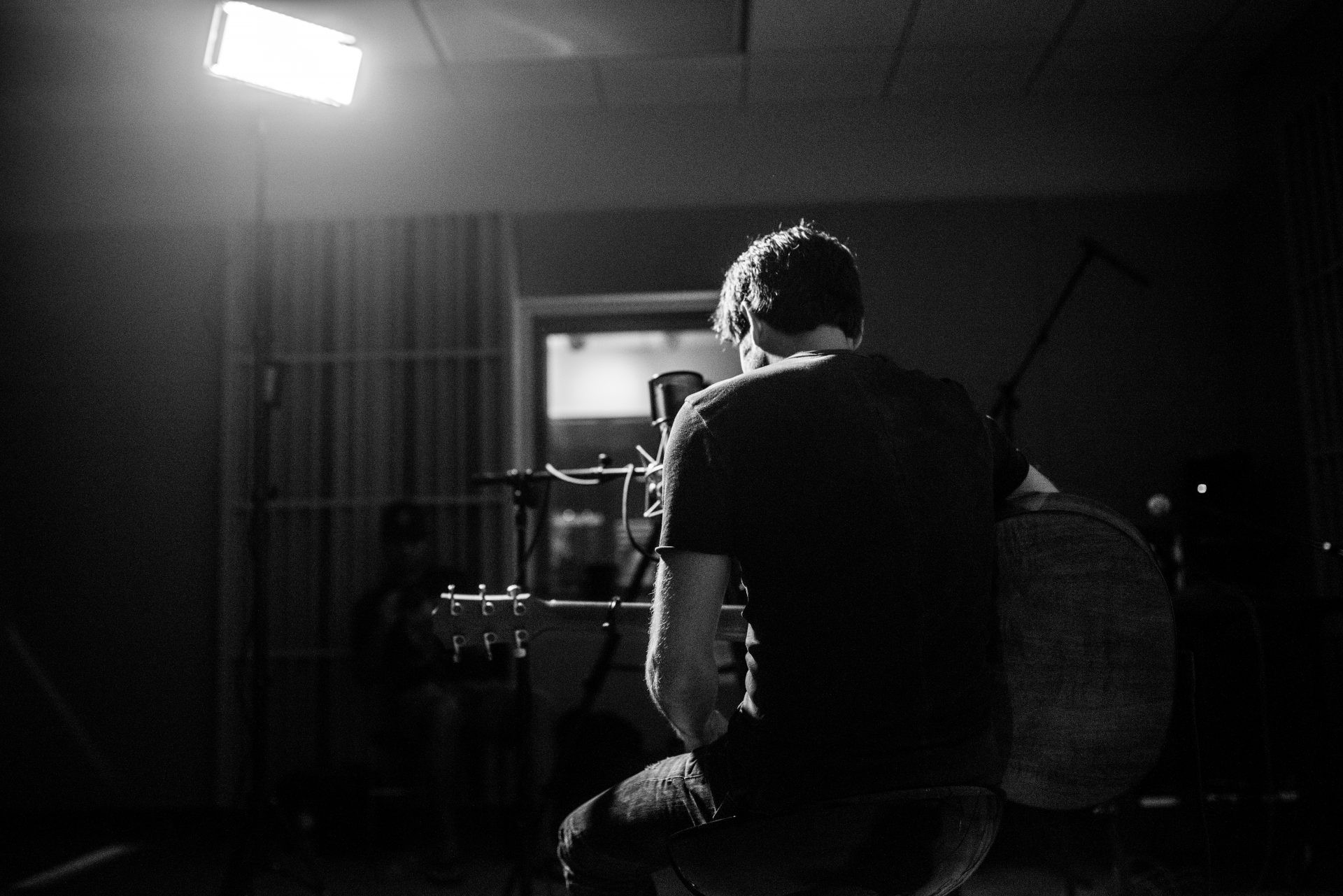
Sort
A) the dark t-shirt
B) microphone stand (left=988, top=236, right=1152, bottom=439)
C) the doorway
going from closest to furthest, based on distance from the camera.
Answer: the dark t-shirt
microphone stand (left=988, top=236, right=1152, bottom=439)
the doorway

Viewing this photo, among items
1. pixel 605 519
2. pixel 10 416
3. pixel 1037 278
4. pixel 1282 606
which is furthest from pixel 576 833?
pixel 10 416

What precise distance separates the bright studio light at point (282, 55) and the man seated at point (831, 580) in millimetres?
2425

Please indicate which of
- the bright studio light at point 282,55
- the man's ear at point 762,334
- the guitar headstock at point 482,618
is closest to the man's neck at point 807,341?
the man's ear at point 762,334

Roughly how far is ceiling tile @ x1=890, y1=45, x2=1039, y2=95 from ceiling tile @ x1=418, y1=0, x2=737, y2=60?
31.6 inches

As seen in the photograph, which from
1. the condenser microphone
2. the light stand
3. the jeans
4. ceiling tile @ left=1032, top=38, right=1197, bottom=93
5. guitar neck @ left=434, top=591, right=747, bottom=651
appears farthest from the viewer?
ceiling tile @ left=1032, top=38, right=1197, bottom=93

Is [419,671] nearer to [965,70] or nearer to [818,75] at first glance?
[818,75]

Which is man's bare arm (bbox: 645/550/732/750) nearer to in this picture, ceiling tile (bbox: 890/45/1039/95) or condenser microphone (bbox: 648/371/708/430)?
condenser microphone (bbox: 648/371/708/430)

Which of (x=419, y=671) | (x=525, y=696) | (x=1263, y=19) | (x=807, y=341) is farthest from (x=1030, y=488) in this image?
(x=1263, y=19)

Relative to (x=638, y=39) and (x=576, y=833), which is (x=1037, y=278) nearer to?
(x=638, y=39)

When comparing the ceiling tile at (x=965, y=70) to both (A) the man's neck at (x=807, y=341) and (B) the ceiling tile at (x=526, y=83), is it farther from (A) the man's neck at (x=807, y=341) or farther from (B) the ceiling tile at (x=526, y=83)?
(A) the man's neck at (x=807, y=341)

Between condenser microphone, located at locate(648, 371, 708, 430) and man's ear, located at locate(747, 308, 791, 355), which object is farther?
condenser microphone, located at locate(648, 371, 708, 430)

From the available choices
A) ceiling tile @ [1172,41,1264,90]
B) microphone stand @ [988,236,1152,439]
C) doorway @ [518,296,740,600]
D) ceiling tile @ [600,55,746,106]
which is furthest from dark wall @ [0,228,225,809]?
ceiling tile @ [1172,41,1264,90]

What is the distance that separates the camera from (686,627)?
4.30 ft

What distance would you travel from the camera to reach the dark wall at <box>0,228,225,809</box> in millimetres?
4348
